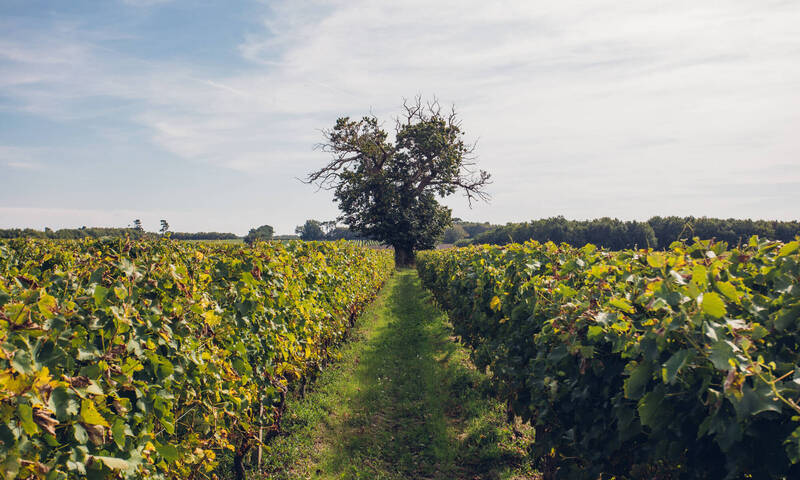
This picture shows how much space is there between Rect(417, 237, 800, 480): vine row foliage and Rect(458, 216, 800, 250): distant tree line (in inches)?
1499

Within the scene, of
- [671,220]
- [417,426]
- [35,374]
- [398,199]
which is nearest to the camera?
[35,374]

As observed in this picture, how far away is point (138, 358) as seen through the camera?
2.92m

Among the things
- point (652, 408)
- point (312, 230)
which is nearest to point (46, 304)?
point (652, 408)

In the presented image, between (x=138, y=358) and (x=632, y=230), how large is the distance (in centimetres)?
8238

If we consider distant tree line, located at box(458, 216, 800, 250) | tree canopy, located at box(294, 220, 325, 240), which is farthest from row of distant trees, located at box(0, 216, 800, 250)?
tree canopy, located at box(294, 220, 325, 240)

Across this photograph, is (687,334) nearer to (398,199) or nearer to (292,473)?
(292,473)

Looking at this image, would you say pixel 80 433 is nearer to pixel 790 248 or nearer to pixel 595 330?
pixel 595 330

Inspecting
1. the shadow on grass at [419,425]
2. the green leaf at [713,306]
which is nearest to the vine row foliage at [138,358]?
the shadow on grass at [419,425]

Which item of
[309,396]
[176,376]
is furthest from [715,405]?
[309,396]

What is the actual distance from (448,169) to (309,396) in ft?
137

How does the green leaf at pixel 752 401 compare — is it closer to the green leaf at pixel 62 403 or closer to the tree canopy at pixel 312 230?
the green leaf at pixel 62 403

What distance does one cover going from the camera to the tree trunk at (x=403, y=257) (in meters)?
48.8

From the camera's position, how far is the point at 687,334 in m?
2.14

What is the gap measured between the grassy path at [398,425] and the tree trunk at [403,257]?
1491 inches
